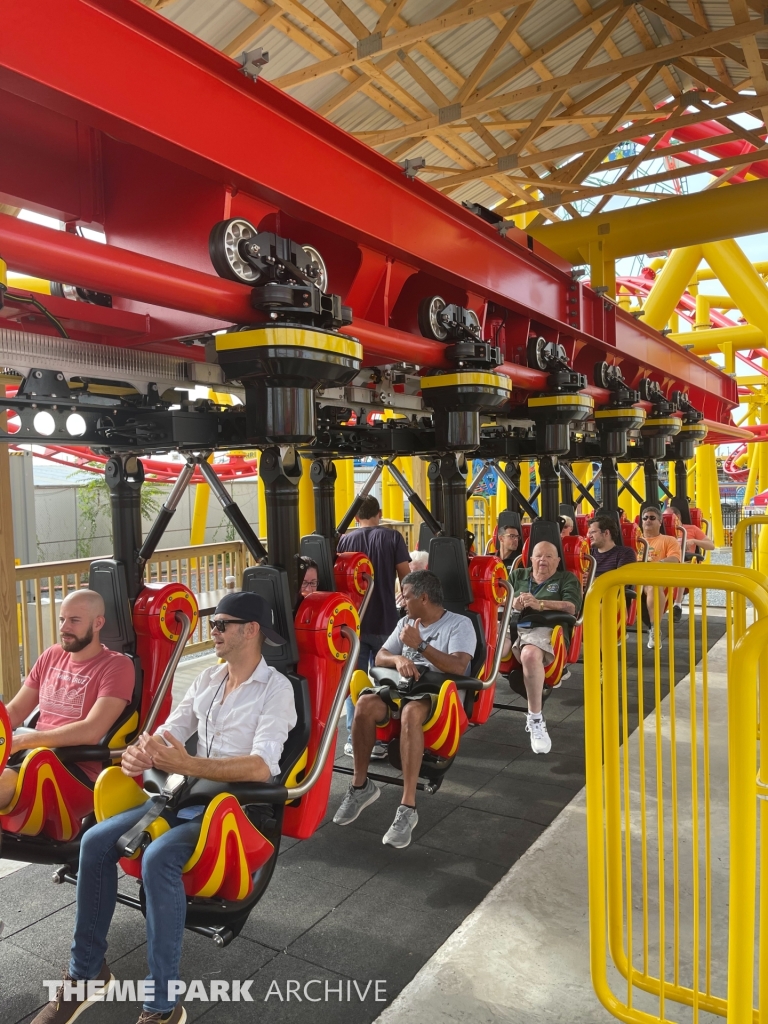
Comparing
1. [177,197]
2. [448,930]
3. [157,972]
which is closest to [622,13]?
[177,197]

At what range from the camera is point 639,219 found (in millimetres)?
5023

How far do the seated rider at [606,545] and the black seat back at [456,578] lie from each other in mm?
2043

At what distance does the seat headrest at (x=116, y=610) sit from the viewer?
300 cm

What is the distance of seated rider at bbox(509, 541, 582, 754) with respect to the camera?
415 cm

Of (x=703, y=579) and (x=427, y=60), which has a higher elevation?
(x=427, y=60)

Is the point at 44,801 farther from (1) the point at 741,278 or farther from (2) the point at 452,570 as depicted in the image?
(1) the point at 741,278

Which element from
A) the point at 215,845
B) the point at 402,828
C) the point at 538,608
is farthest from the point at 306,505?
the point at 215,845

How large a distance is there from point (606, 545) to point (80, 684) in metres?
3.94

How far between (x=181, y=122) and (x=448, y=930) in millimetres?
2433

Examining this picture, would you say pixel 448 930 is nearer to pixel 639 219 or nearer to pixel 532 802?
pixel 532 802

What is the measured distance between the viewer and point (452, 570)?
3.73 m

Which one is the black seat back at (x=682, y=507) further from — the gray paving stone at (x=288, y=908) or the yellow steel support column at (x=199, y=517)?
the gray paving stone at (x=288, y=908)

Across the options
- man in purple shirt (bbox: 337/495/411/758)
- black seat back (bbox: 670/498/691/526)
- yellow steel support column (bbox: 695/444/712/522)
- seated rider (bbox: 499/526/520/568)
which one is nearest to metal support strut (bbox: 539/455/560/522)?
seated rider (bbox: 499/526/520/568)

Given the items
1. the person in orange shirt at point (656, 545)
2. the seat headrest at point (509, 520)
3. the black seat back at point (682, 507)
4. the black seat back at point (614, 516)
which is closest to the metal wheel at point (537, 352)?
the seat headrest at point (509, 520)
